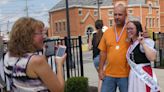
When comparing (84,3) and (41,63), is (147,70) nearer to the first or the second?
(41,63)

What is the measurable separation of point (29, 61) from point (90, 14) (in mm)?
78832

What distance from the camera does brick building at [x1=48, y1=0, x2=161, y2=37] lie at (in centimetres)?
7975

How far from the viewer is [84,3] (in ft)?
277

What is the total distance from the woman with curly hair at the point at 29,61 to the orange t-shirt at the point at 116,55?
2.05 meters

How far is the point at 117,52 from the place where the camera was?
5.18 m

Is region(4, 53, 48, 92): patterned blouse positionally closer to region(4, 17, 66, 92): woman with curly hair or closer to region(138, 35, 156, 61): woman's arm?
region(4, 17, 66, 92): woman with curly hair

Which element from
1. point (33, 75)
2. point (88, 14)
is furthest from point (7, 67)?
point (88, 14)

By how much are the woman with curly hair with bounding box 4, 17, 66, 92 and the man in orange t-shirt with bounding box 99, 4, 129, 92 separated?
206 cm

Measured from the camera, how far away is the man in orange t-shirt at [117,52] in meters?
5.14

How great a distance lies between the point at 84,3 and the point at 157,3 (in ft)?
69.3

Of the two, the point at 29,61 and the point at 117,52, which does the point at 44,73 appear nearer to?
the point at 29,61

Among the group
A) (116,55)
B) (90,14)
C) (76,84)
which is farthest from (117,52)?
(90,14)

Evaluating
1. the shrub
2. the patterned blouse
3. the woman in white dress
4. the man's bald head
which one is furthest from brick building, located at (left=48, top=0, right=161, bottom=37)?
the patterned blouse

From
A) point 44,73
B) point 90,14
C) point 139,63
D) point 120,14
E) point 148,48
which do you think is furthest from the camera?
point 90,14
